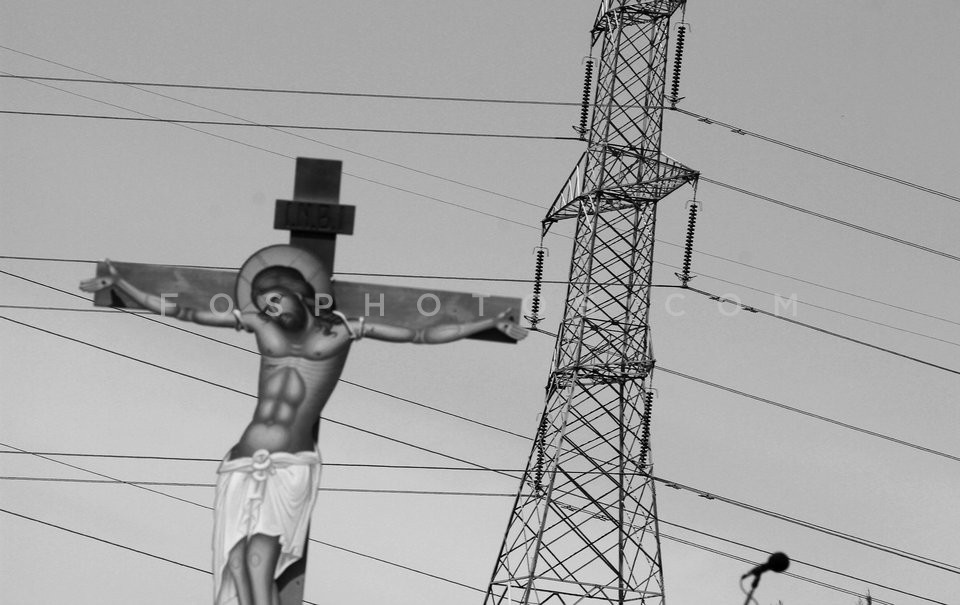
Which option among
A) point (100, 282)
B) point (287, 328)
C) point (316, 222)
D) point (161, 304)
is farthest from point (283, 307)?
point (100, 282)

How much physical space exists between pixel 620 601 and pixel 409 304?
1464cm

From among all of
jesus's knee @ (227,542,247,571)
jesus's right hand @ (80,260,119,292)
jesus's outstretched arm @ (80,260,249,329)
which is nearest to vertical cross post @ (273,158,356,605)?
jesus's outstretched arm @ (80,260,249,329)

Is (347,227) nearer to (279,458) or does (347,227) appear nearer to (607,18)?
(279,458)

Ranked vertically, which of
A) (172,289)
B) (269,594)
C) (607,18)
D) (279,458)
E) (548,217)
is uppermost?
(607,18)

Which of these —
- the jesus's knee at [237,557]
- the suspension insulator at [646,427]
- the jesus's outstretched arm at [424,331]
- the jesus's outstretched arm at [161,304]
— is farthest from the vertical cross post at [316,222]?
the suspension insulator at [646,427]

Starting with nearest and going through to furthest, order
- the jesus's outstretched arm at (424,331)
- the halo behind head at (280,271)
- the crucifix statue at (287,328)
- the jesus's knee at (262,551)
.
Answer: the jesus's knee at (262,551) < the crucifix statue at (287,328) < the jesus's outstretched arm at (424,331) < the halo behind head at (280,271)

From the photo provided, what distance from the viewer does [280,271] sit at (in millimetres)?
22422

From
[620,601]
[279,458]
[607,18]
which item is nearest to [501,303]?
[279,458]

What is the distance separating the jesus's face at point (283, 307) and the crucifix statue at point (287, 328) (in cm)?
1

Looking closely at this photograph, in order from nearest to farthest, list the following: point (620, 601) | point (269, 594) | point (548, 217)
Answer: point (269, 594)
point (620, 601)
point (548, 217)

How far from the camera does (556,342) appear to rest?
37.2 m

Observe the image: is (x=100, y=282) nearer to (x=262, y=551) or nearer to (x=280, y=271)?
(x=280, y=271)

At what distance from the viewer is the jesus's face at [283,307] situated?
73.0ft

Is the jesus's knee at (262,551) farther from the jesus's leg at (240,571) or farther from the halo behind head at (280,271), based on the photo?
the halo behind head at (280,271)
